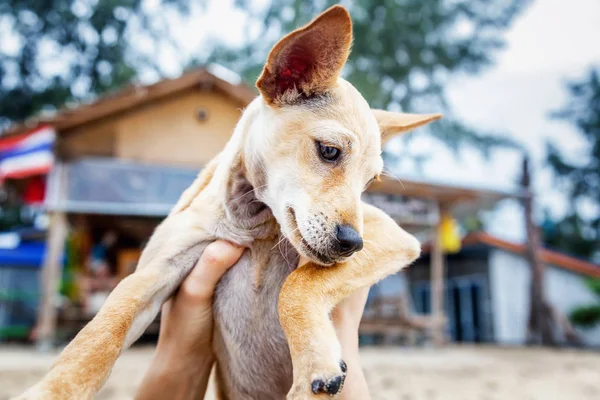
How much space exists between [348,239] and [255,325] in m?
0.61

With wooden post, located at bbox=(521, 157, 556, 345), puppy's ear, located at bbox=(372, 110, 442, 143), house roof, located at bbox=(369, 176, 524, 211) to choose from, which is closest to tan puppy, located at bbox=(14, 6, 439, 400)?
puppy's ear, located at bbox=(372, 110, 442, 143)

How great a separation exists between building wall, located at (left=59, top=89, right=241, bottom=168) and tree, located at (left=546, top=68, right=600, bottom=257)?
21.8m

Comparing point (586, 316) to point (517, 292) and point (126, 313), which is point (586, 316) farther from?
point (126, 313)

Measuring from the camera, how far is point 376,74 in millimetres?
20375

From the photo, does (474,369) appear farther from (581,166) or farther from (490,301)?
(581,166)

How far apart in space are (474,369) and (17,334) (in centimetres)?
1061

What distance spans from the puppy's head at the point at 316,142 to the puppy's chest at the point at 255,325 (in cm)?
24

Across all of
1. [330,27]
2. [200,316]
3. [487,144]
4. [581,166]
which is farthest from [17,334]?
[581,166]

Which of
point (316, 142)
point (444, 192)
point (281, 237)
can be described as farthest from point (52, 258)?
point (316, 142)

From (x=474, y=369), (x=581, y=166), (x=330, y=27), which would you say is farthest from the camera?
(x=581, y=166)

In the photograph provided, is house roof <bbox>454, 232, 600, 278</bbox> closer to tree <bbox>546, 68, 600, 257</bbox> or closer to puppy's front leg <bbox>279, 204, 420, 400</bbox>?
tree <bbox>546, 68, 600, 257</bbox>

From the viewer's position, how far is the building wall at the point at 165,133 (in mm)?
11555

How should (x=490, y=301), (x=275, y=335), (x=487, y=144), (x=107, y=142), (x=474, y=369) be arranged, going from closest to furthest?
(x=275, y=335), (x=474, y=369), (x=107, y=142), (x=490, y=301), (x=487, y=144)

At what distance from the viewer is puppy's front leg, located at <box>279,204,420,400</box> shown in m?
1.81
